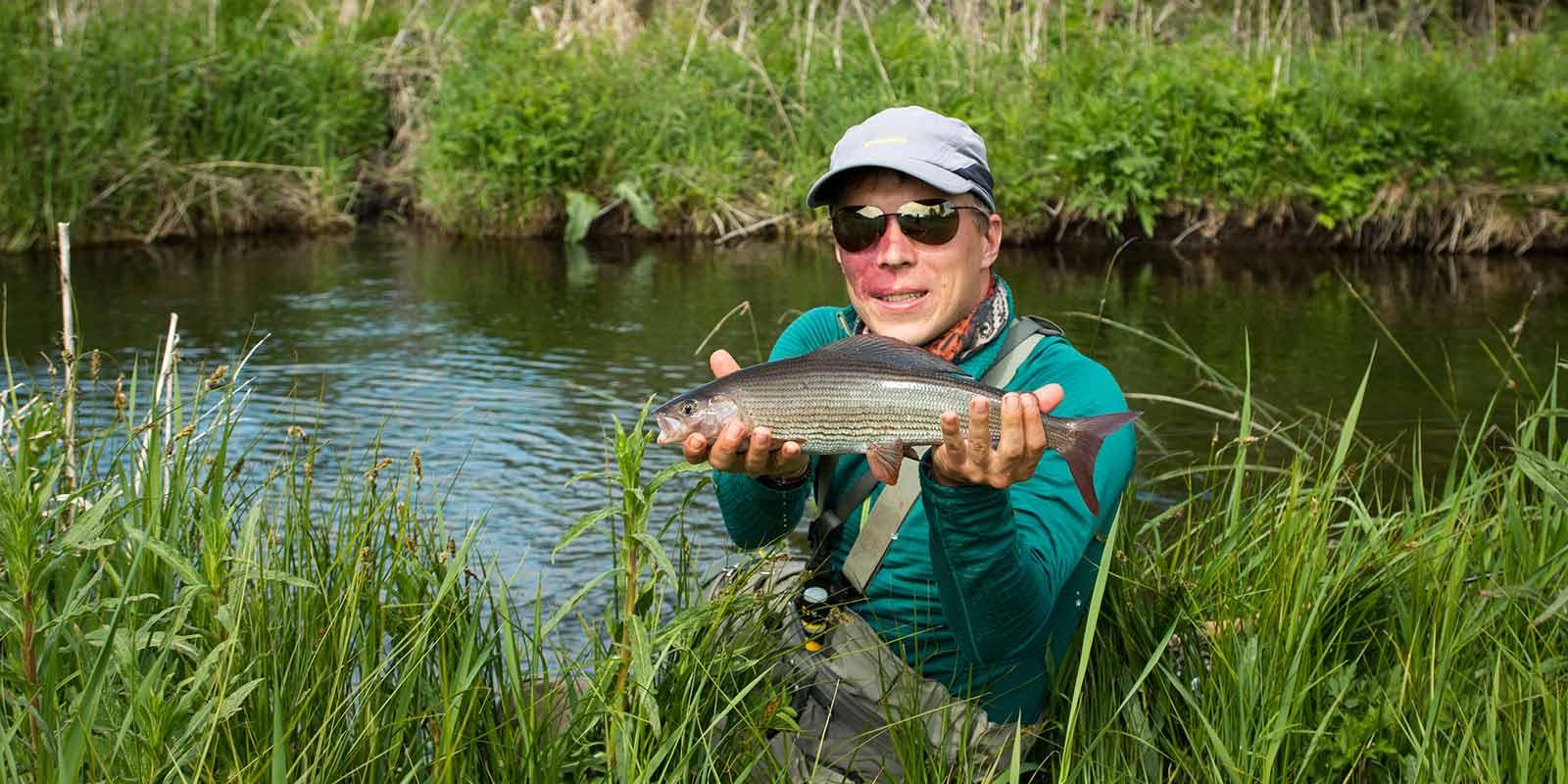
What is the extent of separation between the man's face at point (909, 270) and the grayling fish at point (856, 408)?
0.43m

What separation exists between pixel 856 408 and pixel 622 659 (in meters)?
0.69

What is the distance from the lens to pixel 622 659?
10.6 feet

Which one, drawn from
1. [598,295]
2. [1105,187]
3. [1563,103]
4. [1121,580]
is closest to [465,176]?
[598,295]

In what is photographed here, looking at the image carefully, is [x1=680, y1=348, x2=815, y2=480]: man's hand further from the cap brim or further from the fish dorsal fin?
the cap brim

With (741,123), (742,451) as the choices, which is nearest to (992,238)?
(742,451)

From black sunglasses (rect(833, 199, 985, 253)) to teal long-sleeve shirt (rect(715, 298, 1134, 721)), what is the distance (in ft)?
0.88

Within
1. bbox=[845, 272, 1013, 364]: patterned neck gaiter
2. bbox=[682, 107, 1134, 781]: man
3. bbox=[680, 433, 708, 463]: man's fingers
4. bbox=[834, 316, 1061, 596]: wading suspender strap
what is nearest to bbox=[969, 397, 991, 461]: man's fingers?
bbox=[682, 107, 1134, 781]: man

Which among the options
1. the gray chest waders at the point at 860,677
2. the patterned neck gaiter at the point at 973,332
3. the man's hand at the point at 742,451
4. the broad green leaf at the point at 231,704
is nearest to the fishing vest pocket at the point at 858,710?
the gray chest waders at the point at 860,677

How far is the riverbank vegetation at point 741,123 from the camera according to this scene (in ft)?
44.9

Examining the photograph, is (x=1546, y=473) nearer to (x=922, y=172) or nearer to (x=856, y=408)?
(x=922, y=172)

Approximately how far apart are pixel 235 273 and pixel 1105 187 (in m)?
7.21

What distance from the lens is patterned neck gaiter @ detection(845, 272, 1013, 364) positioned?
359 centimetres

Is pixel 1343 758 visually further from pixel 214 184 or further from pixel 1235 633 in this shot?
pixel 214 184

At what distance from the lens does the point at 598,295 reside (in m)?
12.4
